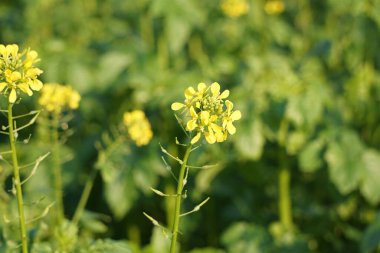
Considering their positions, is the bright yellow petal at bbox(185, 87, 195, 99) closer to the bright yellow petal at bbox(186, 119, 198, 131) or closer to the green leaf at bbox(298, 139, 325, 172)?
the bright yellow petal at bbox(186, 119, 198, 131)

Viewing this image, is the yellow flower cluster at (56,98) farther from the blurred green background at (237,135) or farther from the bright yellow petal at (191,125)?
the bright yellow petal at (191,125)

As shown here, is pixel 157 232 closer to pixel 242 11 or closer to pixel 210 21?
pixel 242 11

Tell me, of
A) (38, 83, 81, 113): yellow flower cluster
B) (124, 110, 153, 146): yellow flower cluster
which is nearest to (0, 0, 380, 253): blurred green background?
(124, 110, 153, 146): yellow flower cluster

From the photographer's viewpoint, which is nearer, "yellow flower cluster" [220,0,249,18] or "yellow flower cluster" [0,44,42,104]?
"yellow flower cluster" [0,44,42,104]

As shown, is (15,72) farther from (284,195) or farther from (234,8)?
(234,8)

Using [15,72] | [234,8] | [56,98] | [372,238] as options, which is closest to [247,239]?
[372,238]

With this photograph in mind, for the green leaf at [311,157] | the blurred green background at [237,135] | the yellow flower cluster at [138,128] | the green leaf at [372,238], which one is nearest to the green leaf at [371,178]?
the blurred green background at [237,135]

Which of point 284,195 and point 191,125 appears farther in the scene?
point 284,195

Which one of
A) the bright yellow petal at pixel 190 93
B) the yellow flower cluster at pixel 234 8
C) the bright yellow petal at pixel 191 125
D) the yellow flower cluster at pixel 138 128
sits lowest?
the yellow flower cluster at pixel 138 128
